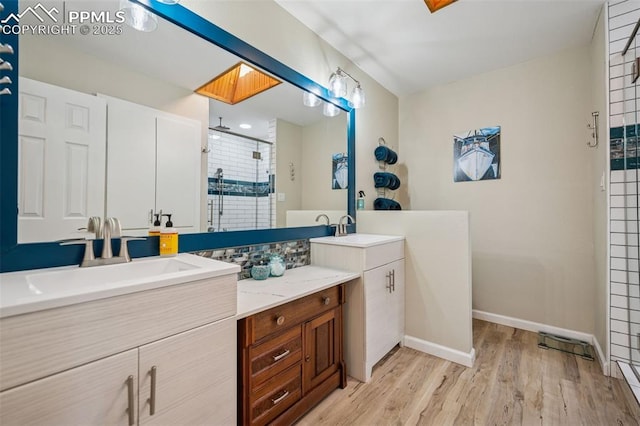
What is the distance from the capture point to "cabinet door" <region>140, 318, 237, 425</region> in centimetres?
90

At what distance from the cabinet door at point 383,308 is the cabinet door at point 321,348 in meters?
0.24

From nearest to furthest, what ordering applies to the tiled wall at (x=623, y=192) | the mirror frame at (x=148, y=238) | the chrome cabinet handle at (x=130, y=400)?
the chrome cabinet handle at (x=130, y=400) < the mirror frame at (x=148, y=238) < the tiled wall at (x=623, y=192)

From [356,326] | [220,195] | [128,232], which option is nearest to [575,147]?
[356,326]

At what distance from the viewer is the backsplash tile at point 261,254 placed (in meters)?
1.61

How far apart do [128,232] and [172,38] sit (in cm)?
99

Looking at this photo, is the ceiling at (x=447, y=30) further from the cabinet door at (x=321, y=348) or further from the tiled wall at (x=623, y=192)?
the cabinet door at (x=321, y=348)

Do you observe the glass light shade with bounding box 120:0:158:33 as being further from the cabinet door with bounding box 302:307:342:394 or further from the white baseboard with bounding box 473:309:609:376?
the white baseboard with bounding box 473:309:609:376

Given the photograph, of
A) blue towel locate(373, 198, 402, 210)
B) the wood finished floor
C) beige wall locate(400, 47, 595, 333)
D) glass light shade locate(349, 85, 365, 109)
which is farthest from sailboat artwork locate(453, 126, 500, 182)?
the wood finished floor

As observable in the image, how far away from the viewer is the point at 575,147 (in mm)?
2424

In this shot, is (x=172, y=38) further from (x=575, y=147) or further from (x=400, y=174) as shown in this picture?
(x=575, y=147)

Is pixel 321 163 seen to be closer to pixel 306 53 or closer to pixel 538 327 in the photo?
pixel 306 53

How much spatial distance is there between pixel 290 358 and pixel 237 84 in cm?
160

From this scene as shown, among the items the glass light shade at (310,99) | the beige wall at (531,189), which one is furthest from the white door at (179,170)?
the beige wall at (531,189)

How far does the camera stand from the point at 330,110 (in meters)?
2.36
